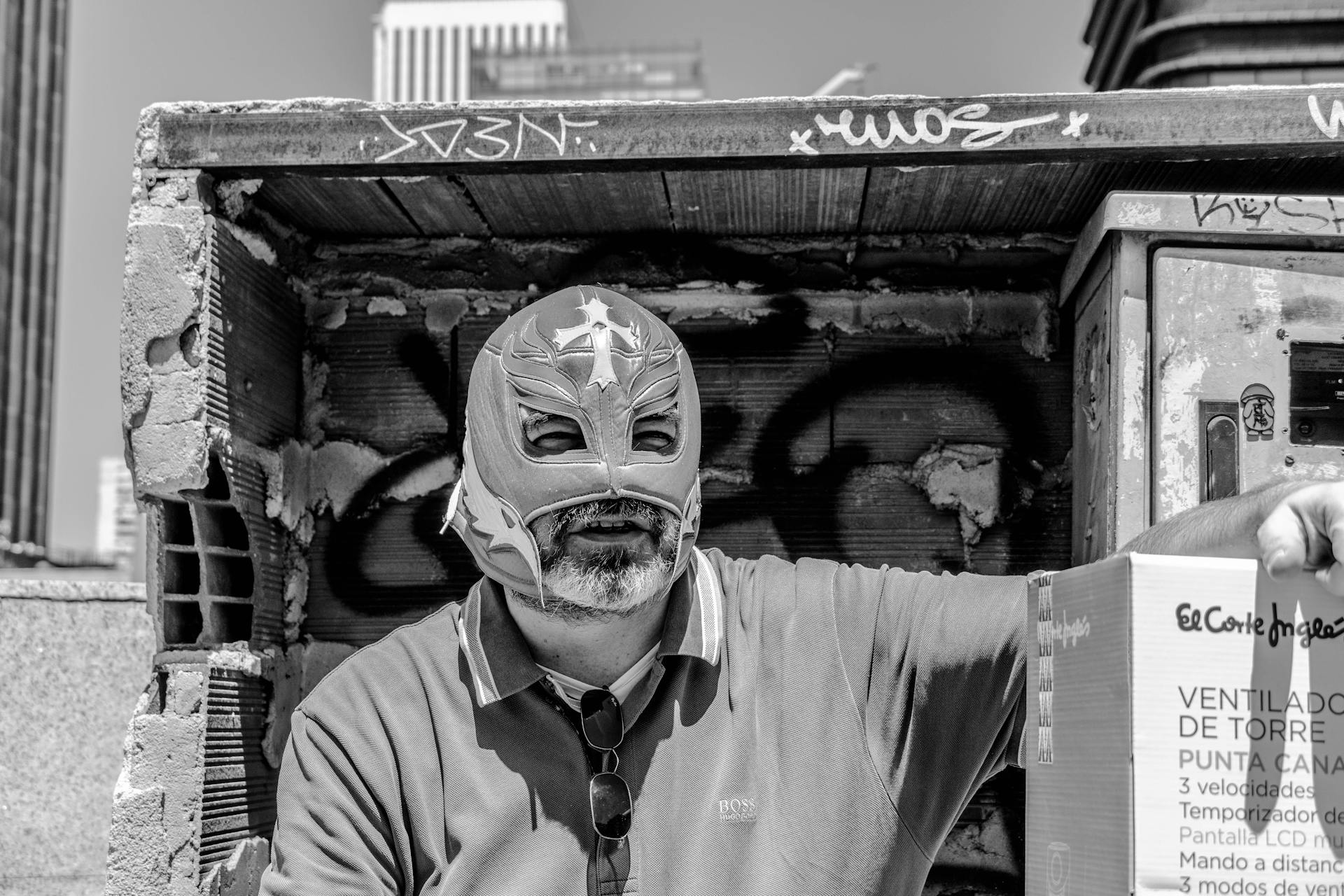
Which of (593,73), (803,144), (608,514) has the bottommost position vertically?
(608,514)

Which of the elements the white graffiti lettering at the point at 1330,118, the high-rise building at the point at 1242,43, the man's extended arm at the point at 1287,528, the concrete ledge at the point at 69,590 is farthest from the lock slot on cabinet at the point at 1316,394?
the high-rise building at the point at 1242,43

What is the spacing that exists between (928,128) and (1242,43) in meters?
5.73

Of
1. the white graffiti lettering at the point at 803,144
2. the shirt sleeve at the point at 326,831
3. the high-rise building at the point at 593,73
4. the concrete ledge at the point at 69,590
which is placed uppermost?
the high-rise building at the point at 593,73

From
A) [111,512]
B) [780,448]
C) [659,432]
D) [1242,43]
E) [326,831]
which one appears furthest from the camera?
[111,512]

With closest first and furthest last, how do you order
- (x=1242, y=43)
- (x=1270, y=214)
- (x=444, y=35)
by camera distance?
1. (x=1270, y=214)
2. (x=1242, y=43)
3. (x=444, y=35)

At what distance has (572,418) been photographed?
97.3 inches

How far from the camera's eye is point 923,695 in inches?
96.0

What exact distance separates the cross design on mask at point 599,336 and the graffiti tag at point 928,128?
2.39ft

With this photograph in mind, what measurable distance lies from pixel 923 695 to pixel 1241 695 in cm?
83

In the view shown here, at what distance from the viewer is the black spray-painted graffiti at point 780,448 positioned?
3.78m

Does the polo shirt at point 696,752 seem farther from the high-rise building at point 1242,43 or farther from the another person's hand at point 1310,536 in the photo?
the high-rise building at point 1242,43

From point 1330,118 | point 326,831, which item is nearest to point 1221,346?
point 1330,118

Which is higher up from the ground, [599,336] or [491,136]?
[491,136]

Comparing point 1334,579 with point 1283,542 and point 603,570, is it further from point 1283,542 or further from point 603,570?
point 603,570
